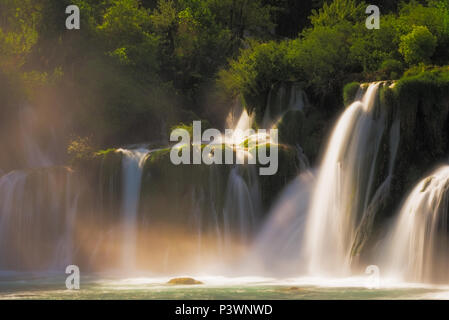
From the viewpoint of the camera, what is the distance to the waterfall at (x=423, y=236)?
24672 mm

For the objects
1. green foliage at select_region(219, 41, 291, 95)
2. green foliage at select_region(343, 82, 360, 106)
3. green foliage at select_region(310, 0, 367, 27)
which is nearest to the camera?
green foliage at select_region(343, 82, 360, 106)

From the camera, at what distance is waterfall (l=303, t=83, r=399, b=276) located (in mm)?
29547

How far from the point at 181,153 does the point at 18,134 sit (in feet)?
38.2

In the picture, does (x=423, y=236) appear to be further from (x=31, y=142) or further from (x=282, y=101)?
(x=31, y=142)

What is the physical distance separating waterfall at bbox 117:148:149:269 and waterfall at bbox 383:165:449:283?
1175 cm

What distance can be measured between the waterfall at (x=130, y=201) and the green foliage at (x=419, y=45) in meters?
12.6

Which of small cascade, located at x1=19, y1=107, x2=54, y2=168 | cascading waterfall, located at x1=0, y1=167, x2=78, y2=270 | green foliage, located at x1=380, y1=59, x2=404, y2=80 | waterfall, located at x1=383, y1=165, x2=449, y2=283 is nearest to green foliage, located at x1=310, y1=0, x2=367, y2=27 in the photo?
green foliage, located at x1=380, y1=59, x2=404, y2=80

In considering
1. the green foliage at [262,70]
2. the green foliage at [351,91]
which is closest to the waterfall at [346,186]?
the green foliage at [351,91]

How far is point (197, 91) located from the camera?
46625 mm

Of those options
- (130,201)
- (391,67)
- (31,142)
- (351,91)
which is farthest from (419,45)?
(31,142)

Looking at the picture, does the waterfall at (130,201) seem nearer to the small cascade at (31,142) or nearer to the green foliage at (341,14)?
the small cascade at (31,142)

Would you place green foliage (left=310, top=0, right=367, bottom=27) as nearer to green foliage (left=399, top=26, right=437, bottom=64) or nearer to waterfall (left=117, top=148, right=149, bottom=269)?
green foliage (left=399, top=26, right=437, bottom=64)
